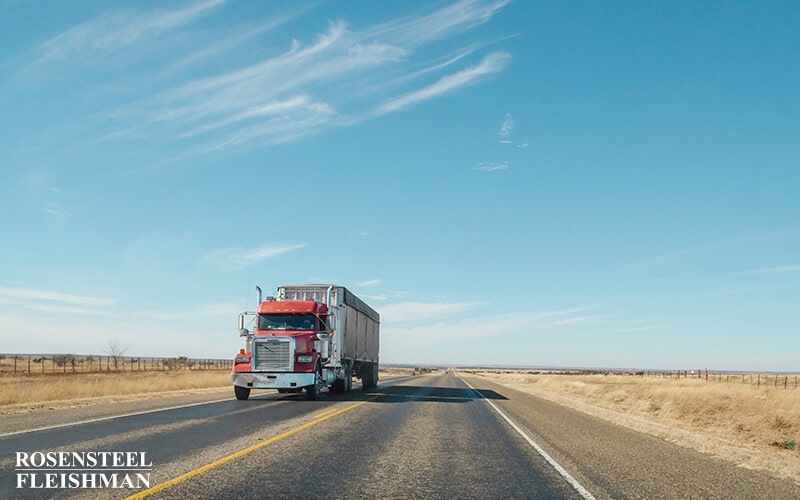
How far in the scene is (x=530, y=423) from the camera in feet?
52.9

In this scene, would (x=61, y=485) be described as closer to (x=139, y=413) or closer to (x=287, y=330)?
(x=139, y=413)

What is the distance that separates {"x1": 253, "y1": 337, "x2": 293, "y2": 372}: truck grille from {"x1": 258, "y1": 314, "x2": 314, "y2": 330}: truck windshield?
110 cm

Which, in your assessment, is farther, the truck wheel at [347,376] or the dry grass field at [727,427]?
A: the truck wheel at [347,376]

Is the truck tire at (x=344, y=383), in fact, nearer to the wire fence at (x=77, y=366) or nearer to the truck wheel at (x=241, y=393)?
the truck wheel at (x=241, y=393)

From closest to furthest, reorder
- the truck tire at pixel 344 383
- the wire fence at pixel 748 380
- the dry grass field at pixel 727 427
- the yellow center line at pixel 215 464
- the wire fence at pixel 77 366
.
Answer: the yellow center line at pixel 215 464, the dry grass field at pixel 727 427, the truck tire at pixel 344 383, the wire fence at pixel 748 380, the wire fence at pixel 77 366

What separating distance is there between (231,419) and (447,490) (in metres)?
8.59

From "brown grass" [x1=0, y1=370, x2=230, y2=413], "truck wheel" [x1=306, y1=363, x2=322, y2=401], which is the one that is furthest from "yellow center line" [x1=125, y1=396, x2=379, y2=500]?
"brown grass" [x1=0, y1=370, x2=230, y2=413]

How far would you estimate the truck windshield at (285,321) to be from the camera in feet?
75.5

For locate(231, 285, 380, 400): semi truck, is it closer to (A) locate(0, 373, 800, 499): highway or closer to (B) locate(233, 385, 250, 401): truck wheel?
(B) locate(233, 385, 250, 401): truck wheel

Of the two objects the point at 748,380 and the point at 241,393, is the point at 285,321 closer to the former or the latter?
the point at 241,393

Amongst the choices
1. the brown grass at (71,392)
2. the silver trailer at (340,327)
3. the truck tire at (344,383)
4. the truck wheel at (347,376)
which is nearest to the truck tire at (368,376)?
the silver trailer at (340,327)

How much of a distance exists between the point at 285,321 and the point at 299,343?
1.37 meters

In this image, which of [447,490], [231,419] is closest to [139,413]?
[231,419]

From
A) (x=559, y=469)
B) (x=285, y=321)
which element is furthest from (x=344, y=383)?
(x=559, y=469)
